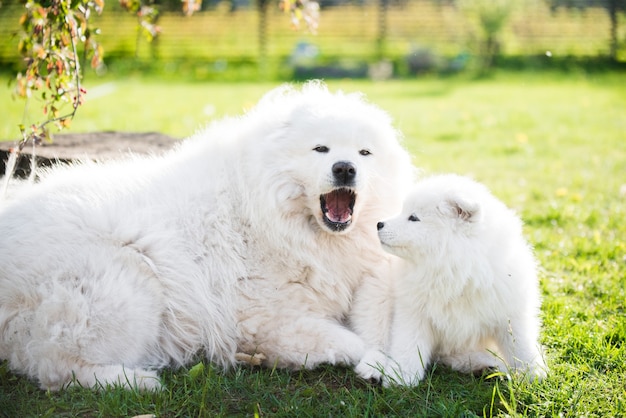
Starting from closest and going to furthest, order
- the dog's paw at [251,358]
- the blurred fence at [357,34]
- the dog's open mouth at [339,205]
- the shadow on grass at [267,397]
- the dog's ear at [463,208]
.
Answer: the shadow on grass at [267,397] → the dog's ear at [463,208] → the dog's paw at [251,358] → the dog's open mouth at [339,205] → the blurred fence at [357,34]

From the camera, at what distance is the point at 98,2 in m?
3.71

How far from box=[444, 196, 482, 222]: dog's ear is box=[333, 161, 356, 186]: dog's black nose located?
52cm

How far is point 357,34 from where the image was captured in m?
20.0

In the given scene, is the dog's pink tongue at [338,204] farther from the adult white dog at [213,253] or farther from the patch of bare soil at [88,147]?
the patch of bare soil at [88,147]

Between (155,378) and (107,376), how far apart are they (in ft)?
0.74

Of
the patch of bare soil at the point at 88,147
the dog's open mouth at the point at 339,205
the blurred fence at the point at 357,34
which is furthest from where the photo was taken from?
the blurred fence at the point at 357,34

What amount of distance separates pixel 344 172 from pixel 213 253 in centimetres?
85

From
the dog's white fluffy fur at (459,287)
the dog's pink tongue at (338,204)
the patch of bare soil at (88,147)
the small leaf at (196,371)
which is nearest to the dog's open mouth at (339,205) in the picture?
the dog's pink tongue at (338,204)

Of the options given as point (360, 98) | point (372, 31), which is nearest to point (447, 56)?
point (372, 31)

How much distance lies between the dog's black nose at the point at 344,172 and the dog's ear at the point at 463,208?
523 mm

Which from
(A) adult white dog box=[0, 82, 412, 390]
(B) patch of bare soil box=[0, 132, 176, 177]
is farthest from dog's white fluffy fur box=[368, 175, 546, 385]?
(B) patch of bare soil box=[0, 132, 176, 177]

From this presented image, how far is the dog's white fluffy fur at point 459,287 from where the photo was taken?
125 inches

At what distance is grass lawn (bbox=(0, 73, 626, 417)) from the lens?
2971 mm

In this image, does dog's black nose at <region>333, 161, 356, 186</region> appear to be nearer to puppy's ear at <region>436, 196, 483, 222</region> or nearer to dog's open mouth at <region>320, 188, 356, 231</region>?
dog's open mouth at <region>320, 188, 356, 231</region>
